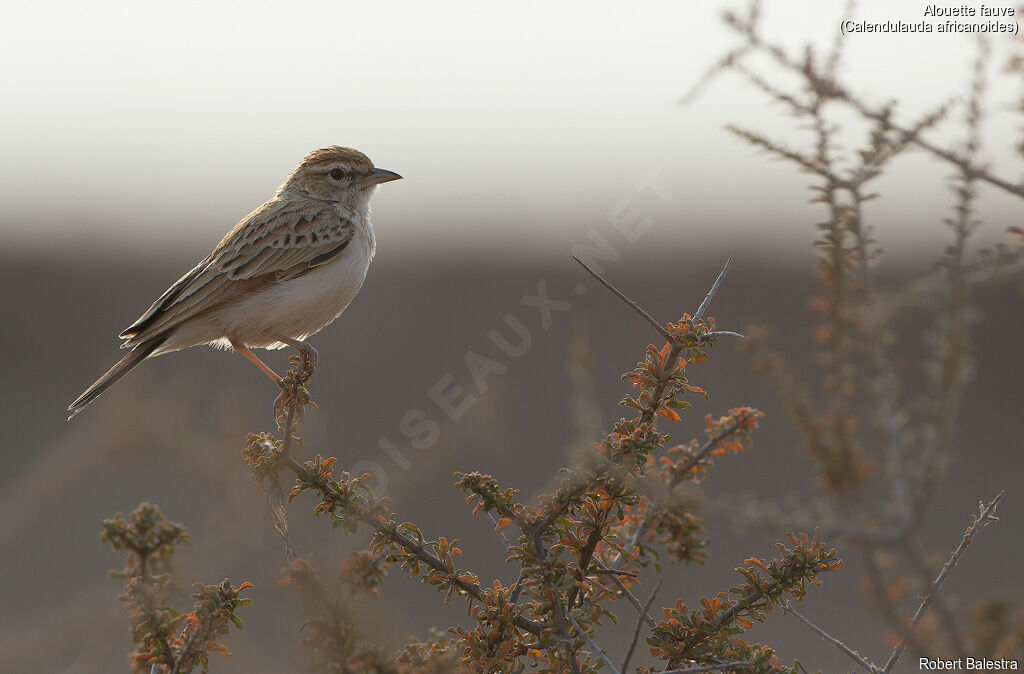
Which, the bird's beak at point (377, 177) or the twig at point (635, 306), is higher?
the bird's beak at point (377, 177)

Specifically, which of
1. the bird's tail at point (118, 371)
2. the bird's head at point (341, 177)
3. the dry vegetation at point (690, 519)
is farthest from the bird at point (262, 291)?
the dry vegetation at point (690, 519)

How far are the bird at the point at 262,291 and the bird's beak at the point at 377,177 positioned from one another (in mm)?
498

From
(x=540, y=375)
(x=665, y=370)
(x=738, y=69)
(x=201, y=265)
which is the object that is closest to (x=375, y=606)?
(x=665, y=370)

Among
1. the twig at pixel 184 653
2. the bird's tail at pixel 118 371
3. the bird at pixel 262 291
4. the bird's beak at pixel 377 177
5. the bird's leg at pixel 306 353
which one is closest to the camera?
the twig at pixel 184 653

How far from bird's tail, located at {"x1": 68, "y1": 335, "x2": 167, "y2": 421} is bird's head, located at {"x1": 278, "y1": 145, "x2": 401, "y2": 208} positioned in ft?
5.71

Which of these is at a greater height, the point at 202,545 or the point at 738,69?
the point at 202,545

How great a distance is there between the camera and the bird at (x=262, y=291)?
5.61m

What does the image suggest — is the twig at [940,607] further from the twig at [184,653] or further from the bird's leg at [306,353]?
the bird's leg at [306,353]

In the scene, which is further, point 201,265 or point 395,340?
point 395,340

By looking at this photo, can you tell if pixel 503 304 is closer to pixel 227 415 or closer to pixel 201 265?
pixel 201 265

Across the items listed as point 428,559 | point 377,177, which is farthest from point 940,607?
point 377,177

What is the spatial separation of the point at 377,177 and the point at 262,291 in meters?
1.48

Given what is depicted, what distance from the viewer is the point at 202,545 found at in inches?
161

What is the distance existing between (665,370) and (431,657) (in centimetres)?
94
